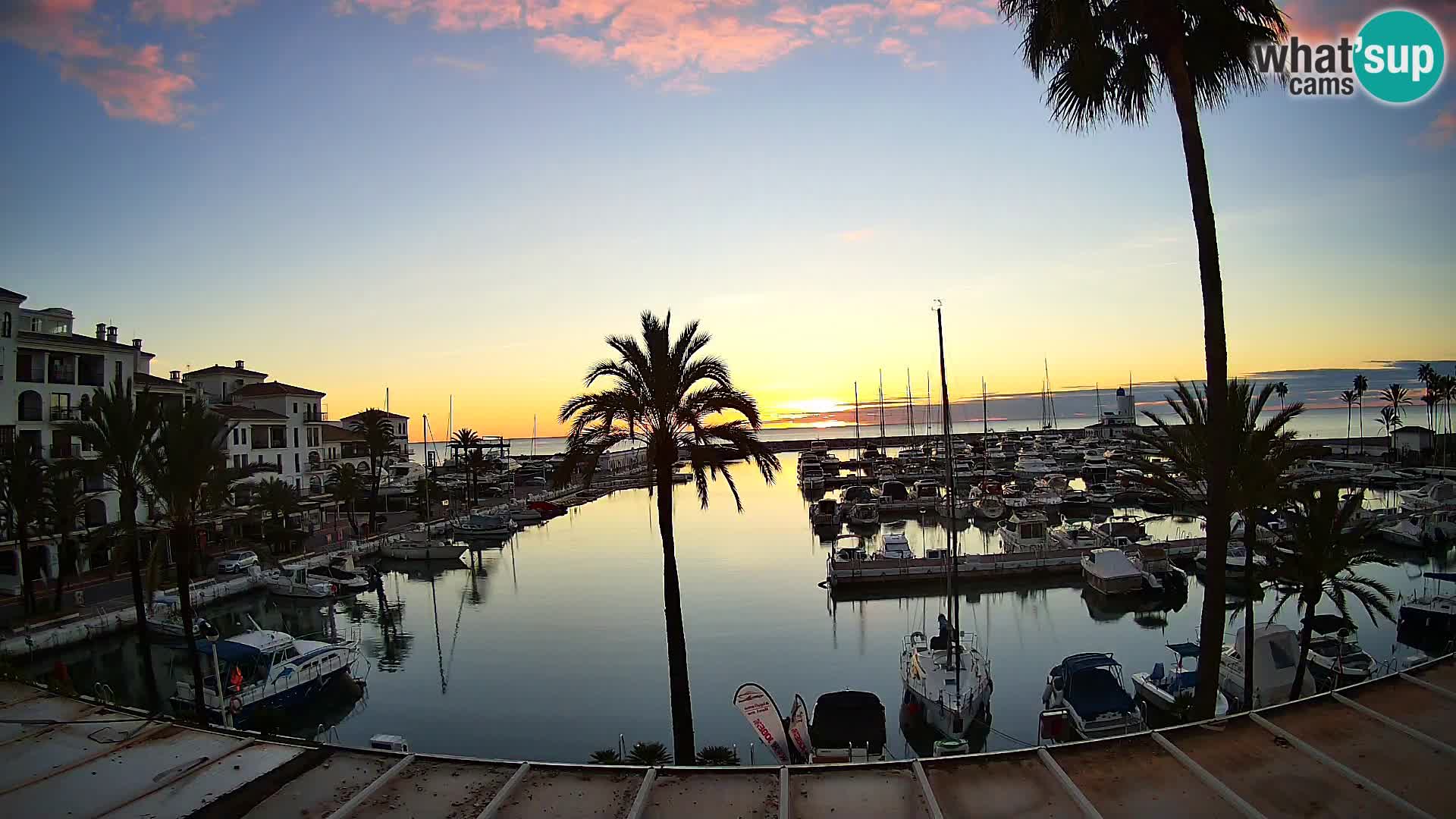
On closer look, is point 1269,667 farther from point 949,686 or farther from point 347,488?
point 347,488

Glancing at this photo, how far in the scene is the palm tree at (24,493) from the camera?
101ft

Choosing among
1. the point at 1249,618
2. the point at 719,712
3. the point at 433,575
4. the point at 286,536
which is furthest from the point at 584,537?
the point at 1249,618

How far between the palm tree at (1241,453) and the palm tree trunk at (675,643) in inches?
386

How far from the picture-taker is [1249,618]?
1730 cm

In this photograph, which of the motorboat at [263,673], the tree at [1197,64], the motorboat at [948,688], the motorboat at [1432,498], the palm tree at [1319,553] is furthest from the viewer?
the motorboat at [1432,498]

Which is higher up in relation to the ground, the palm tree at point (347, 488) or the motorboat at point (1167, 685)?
the palm tree at point (347, 488)

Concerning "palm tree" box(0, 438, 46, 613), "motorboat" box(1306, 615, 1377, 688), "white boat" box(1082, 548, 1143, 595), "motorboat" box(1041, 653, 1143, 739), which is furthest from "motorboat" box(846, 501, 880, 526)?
"palm tree" box(0, 438, 46, 613)

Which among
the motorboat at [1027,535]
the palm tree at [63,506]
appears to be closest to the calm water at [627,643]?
the palm tree at [63,506]

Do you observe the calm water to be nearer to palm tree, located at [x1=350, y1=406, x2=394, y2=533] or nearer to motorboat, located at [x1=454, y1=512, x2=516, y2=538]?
palm tree, located at [x1=350, y1=406, x2=394, y2=533]

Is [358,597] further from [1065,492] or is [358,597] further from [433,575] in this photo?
[1065,492]

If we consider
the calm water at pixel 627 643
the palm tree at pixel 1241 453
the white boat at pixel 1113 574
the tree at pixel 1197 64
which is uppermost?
the tree at pixel 1197 64

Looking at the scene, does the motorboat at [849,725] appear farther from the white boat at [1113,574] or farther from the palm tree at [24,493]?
the palm tree at [24,493]

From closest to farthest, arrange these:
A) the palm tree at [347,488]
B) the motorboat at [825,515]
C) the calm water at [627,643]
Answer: the calm water at [627,643] < the palm tree at [347,488] < the motorboat at [825,515]

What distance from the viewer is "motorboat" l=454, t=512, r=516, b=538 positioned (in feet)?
201
